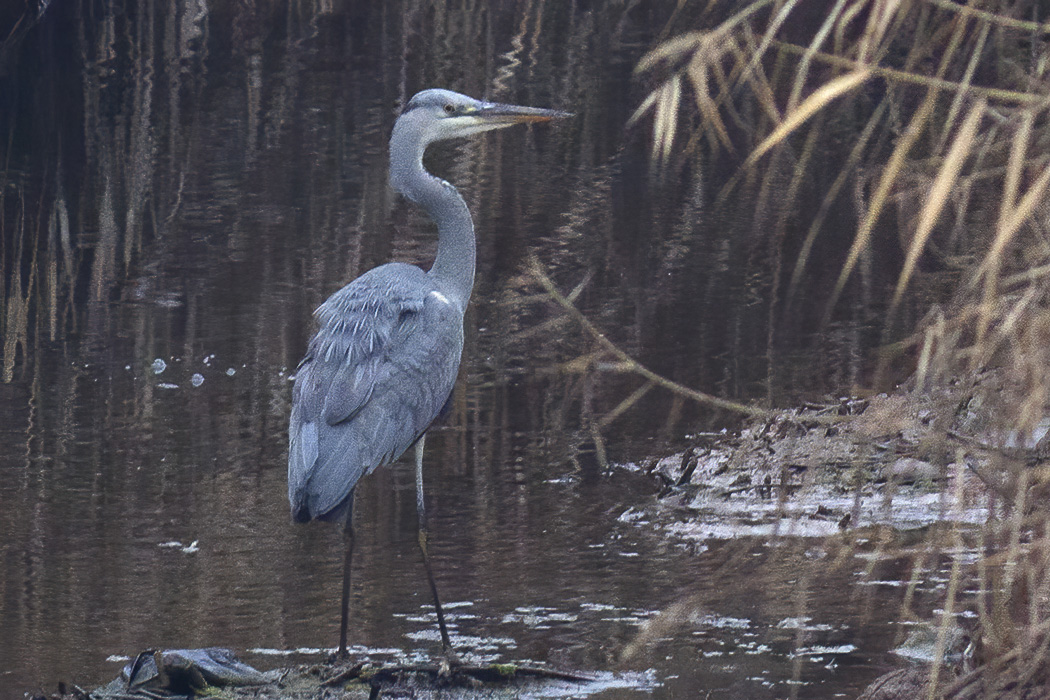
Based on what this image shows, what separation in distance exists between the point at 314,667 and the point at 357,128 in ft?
31.7

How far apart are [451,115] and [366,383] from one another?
54.9 inches

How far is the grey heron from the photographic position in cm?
461

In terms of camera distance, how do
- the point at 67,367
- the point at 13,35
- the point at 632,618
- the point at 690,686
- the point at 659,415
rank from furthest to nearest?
the point at 13,35 < the point at 67,367 < the point at 659,415 < the point at 632,618 < the point at 690,686

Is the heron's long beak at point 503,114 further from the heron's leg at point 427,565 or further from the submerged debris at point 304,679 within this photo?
the submerged debris at point 304,679

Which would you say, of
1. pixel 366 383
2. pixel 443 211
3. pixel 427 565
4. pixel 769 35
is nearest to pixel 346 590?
pixel 427 565

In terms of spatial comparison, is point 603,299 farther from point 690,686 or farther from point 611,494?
point 690,686

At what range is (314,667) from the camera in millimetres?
4340

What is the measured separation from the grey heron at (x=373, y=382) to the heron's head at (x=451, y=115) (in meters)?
0.40

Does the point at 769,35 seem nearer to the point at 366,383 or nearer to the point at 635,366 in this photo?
the point at 635,366

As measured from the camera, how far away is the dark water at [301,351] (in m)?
4.66

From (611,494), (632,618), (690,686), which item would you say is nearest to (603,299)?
(611,494)

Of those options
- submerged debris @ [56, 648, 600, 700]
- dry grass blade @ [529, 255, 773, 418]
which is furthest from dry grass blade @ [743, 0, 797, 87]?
submerged debris @ [56, 648, 600, 700]

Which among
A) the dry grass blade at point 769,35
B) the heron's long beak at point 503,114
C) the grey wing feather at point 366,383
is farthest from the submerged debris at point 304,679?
the heron's long beak at point 503,114

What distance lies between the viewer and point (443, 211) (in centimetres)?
563
